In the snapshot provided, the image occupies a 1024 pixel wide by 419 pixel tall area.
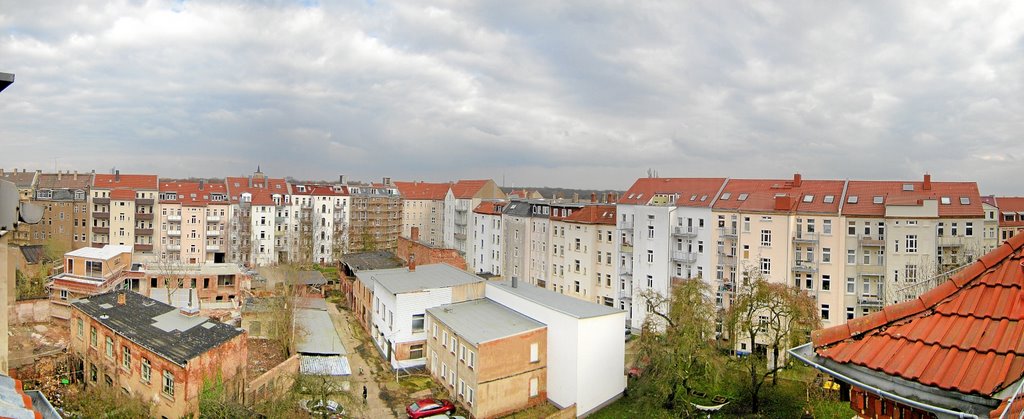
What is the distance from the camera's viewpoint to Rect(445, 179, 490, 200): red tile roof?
70.7 m

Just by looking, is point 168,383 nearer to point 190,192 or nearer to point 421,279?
point 421,279

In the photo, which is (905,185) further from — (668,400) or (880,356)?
(880,356)

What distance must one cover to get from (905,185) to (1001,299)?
128 ft

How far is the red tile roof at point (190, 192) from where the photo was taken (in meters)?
63.4

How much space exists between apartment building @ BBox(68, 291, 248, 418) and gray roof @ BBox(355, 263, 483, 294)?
10.4 meters

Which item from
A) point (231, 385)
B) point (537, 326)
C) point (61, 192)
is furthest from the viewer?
point (61, 192)

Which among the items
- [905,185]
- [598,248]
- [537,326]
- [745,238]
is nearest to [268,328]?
[537,326]

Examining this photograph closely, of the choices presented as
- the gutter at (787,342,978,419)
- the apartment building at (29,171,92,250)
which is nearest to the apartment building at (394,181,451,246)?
the apartment building at (29,171,92,250)

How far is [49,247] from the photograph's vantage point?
54.4 meters

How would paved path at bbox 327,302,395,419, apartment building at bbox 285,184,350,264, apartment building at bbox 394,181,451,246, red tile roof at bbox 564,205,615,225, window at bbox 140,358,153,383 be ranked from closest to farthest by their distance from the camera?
1. window at bbox 140,358,153,383
2. paved path at bbox 327,302,395,419
3. red tile roof at bbox 564,205,615,225
4. apartment building at bbox 285,184,350,264
5. apartment building at bbox 394,181,451,246

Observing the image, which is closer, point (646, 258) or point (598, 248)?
point (646, 258)

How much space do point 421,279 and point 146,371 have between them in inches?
626

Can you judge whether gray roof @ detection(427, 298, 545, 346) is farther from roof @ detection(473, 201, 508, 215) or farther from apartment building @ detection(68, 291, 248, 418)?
roof @ detection(473, 201, 508, 215)

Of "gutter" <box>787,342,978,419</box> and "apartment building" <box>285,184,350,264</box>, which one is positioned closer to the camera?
"gutter" <box>787,342,978,419</box>
